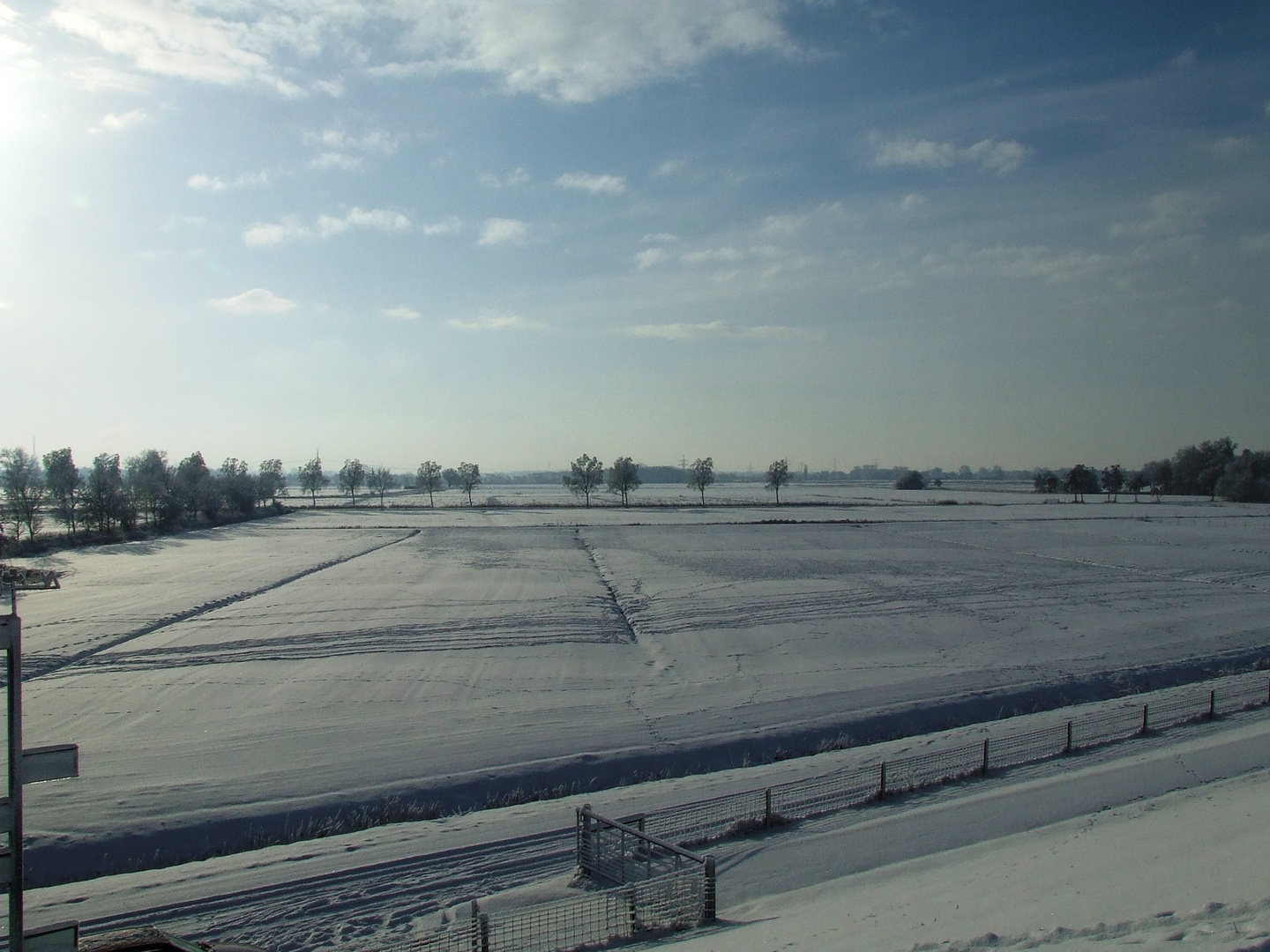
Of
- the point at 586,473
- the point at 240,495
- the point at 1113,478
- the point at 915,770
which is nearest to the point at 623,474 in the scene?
the point at 586,473

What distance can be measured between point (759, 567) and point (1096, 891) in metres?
34.6

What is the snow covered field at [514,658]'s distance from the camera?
15070 mm

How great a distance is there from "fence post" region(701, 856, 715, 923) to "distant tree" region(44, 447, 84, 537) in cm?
7445

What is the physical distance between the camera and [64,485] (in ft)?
267

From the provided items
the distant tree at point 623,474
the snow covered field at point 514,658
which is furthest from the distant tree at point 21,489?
the distant tree at point 623,474

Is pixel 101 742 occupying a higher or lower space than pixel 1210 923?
lower

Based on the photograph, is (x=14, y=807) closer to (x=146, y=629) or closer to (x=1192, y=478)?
(x=146, y=629)

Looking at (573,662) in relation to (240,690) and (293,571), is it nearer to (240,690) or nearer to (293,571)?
(240,690)

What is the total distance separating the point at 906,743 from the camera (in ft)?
56.2

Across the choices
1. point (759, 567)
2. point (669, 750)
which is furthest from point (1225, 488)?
point (669, 750)

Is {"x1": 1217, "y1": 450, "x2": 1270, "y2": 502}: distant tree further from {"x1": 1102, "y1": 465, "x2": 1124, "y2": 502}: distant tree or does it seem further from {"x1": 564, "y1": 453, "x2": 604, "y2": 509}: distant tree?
{"x1": 564, "y1": 453, "x2": 604, "y2": 509}: distant tree

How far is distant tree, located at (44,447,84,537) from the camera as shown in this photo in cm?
7169

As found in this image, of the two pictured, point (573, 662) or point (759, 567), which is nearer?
point (573, 662)

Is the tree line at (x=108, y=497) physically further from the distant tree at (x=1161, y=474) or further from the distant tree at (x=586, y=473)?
the distant tree at (x=1161, y=474)
